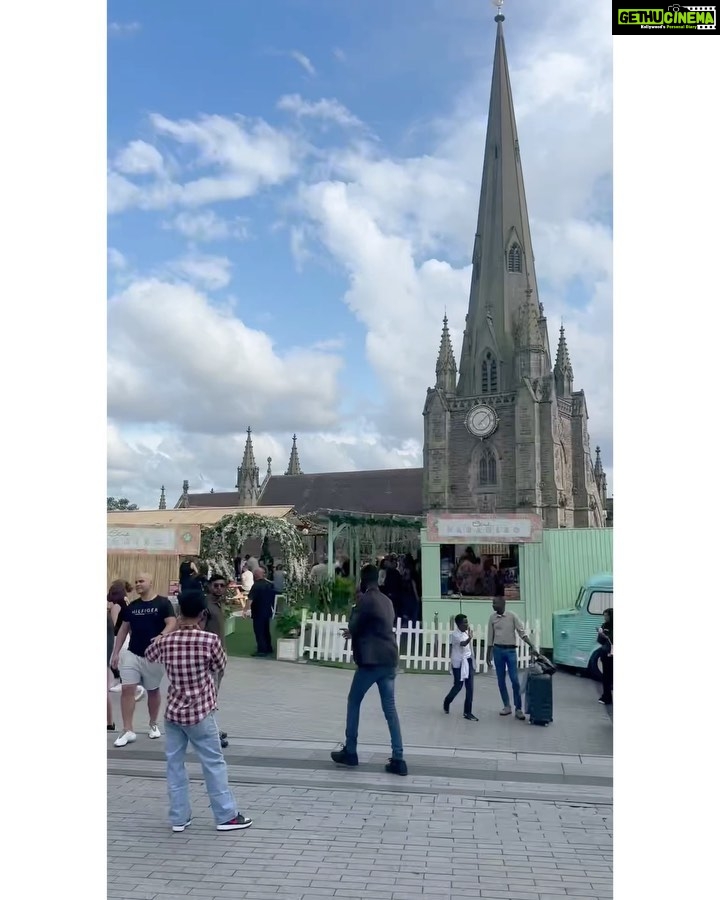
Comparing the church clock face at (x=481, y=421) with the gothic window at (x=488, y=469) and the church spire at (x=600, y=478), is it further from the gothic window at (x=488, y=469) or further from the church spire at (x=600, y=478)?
the church spire at (x=600, y=478)

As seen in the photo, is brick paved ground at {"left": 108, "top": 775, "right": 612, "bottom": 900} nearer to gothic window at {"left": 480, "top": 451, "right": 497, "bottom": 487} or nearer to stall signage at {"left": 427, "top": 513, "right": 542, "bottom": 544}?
stall signage at {"left": 427, "top": 513, "right": 542, "bottom": 544}

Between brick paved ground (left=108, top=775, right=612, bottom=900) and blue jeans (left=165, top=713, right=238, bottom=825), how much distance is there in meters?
0.14

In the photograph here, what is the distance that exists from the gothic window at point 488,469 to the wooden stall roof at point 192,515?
3184 cm

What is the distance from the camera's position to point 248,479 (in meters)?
74.8

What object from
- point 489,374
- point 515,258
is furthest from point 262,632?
point 515,258

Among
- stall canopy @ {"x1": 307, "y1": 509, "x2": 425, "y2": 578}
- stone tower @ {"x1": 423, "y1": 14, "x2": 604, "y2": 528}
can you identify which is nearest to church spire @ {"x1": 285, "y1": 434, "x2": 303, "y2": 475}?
stone tower @ {"x1": 423, "y1": 14, "x2": 604, "y2": 528}

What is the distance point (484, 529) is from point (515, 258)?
49883 mm

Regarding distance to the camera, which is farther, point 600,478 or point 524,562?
point 600,478

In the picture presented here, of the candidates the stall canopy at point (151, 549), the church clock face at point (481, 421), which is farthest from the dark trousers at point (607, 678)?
the church clock face at point (481, 421)

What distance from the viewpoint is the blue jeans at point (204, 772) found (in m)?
5.21

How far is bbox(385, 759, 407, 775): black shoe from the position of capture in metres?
6.55

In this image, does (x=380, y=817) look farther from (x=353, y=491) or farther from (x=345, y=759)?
(x=353, y=491)

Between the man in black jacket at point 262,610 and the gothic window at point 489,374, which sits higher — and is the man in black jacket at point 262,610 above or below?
below
